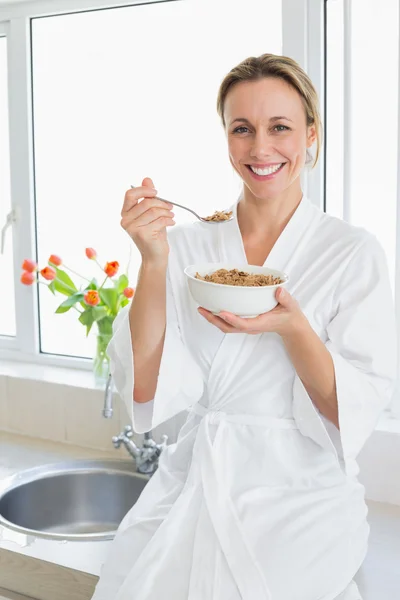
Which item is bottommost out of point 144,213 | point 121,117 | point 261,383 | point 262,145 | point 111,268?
point 261,383

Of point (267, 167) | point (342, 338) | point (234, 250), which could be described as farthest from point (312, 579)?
point (267, 167)

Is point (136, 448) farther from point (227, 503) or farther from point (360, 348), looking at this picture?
point (360, 348)

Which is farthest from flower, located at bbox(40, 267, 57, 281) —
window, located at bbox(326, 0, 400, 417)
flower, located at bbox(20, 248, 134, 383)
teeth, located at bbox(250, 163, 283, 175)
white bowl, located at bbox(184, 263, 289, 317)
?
white bowl, located at bbox(184, 263, 289, 317)

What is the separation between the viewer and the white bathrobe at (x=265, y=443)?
50.1 inches

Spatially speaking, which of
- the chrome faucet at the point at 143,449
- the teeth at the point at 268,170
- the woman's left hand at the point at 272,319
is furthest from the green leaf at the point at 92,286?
the woman's left hand at the point at 272,319

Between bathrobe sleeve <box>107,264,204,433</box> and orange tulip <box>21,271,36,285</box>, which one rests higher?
orange tulip <box>21,271,36,285</box>

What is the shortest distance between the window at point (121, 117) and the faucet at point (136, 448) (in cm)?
52

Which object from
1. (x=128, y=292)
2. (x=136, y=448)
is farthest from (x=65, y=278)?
(x=136, y=448)

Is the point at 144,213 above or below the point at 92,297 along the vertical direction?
above

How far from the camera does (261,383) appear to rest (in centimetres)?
142

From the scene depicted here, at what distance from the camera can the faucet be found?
2.06 m

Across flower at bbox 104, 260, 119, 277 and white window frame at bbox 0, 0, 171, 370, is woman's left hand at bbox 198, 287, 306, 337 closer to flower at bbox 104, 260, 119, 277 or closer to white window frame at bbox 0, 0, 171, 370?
flower at bbox 104, 260, 119, 277

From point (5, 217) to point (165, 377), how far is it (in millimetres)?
1522

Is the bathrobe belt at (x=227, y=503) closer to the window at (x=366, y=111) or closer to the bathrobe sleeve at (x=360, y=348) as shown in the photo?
the bathrobe sleeve at (x=360, y=348)
